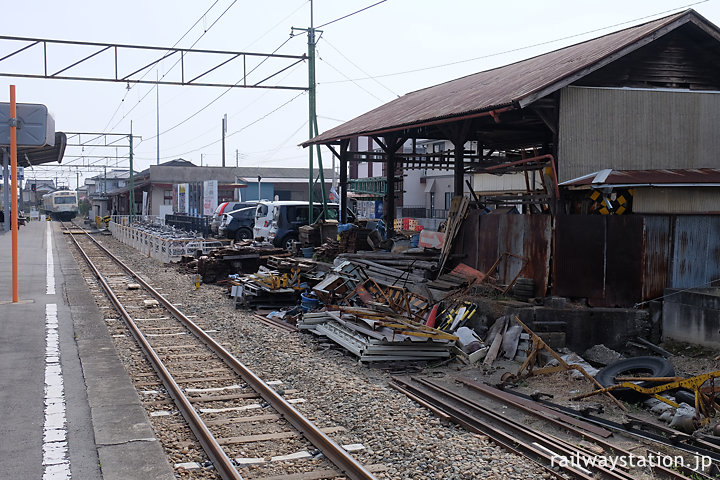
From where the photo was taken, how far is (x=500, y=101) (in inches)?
515

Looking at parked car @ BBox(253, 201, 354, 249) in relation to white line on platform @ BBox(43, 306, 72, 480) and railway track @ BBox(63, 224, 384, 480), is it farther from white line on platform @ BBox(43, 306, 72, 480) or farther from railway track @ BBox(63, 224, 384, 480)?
white line on platform @ BBox(43, 306, 72, 480)

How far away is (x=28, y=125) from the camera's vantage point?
1455cm

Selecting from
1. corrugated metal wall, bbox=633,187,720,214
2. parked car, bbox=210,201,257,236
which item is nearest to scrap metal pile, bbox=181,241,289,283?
parked car, bbox=210,201,257,236

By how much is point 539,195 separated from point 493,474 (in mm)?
7933

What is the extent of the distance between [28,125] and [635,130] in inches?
502

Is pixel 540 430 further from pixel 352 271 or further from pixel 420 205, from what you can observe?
pixel 420 205

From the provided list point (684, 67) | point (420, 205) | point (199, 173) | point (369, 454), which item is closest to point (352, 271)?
point (684, 67)

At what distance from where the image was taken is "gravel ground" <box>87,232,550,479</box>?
6.27 meters

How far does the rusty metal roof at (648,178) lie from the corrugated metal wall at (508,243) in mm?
1060

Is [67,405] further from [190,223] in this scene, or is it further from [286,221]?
[190,223]

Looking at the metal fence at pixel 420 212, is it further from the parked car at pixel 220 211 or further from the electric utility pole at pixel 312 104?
the electric utility pole at pixel 312 104

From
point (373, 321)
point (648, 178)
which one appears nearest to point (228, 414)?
point (373, 321)

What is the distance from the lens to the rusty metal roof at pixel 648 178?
1180cm

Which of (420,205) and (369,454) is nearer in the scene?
(369,454)
